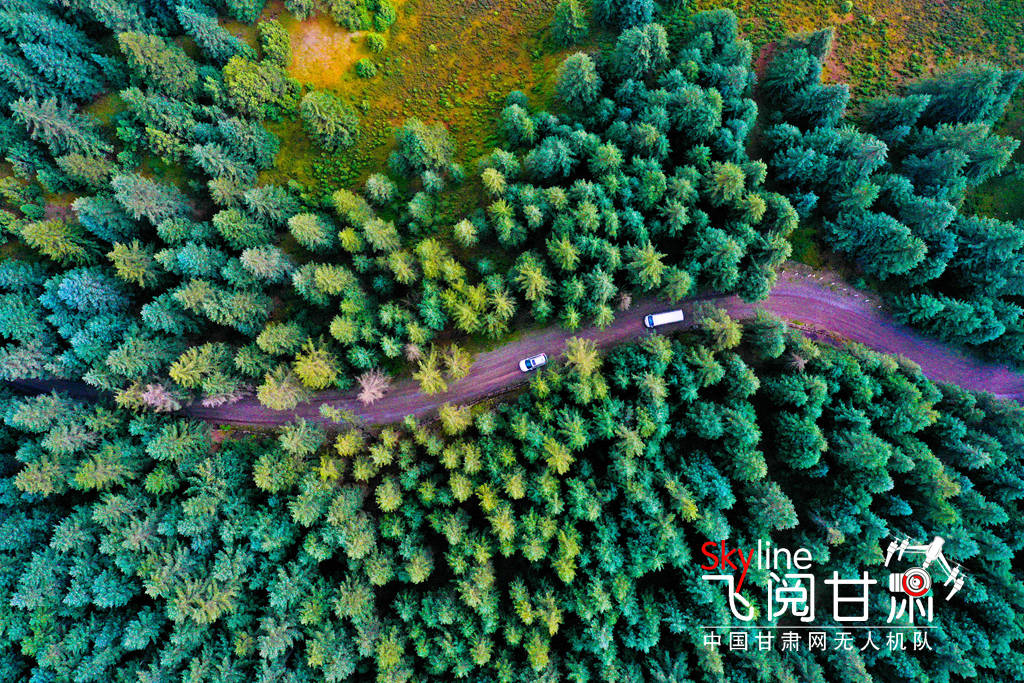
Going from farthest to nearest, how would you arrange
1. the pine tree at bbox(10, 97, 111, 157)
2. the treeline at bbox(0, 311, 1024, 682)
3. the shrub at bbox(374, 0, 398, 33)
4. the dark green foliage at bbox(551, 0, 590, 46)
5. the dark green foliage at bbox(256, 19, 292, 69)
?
1. the shrub at bbox(374, 0, 398, 33)
2. the dark green foliage at bbox(551, 0, 590, 46)
3. the dark green foliage at bbox(256, 19, 292, 69)
4. the pine tree at bbox(10, 97, 111, 157)
5. the treeline at bbox(0, 311, 1024, 682)

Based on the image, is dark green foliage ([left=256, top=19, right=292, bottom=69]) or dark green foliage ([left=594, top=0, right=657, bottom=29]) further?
dark green foliage ([left=594, top=0, right=657, bottom=29])

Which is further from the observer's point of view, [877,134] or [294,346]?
[877,134]

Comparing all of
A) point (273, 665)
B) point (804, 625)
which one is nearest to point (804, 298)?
point (804, 625)

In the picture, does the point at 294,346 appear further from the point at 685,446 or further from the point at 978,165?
the point at 978,165

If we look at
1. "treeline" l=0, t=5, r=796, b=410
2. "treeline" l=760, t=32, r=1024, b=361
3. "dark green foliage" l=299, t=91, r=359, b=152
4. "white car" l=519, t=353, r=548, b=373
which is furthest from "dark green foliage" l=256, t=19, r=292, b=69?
"treeline" l=760, t=32, r=1024, b=361

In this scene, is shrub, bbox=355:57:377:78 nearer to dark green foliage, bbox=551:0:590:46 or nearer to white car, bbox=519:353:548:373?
dark green foliage, bbox=551:0:590:46
